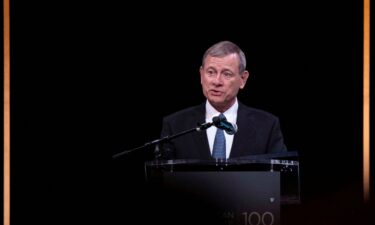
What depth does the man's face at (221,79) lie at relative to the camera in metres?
3.23

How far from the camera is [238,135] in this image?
3166 mm

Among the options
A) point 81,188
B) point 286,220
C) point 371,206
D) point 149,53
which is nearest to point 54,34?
point 149,53

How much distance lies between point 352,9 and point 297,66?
1.63 ft

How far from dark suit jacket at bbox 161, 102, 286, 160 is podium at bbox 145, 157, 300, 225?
78 centimetres

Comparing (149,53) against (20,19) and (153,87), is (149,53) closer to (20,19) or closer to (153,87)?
(153,87)

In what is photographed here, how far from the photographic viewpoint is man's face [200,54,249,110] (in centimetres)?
323

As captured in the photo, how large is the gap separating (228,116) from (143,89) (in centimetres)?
72

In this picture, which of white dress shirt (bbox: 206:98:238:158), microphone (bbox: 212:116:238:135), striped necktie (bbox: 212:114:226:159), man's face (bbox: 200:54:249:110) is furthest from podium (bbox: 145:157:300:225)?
man's face (bbox: 200:54:249:110)

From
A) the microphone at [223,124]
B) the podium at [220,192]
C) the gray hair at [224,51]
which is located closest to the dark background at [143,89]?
the gray hair at [224,51]

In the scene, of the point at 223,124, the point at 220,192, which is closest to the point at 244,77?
the point at 223,124

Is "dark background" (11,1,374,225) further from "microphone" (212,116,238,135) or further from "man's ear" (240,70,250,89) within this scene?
"microphone" (212,116,238,135)

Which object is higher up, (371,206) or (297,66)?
(297,66)

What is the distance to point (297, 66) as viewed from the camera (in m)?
3.81

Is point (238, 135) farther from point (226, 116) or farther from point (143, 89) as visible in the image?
point (143, 89)
